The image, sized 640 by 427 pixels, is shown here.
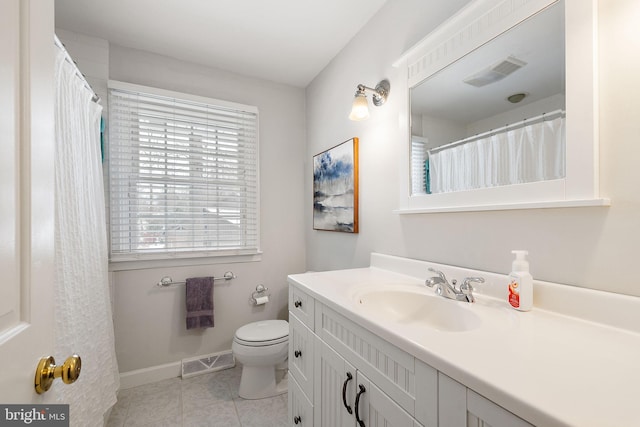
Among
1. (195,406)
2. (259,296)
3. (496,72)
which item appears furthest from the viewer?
(259,296)

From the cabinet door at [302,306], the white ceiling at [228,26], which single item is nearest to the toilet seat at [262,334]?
the cabinet door at [302,306]

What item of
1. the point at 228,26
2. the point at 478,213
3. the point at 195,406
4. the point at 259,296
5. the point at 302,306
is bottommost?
the point at 195,406

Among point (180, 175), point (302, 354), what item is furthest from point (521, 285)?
point (180, 175)

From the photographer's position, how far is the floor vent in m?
2.04

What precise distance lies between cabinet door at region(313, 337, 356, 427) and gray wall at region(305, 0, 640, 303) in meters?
0.63

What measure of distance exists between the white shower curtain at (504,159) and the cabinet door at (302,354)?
89cm

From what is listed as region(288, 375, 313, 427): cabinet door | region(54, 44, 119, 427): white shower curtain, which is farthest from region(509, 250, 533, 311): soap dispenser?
region(54, 44, 119, 427): white shower curtain

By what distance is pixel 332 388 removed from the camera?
1.00 meters

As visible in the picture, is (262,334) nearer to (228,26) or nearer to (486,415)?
(486,415)

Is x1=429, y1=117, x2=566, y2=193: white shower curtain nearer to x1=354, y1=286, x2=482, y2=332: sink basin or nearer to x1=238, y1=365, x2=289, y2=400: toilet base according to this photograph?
x1=354, y1=286, x2=482, y2=332: sink basin

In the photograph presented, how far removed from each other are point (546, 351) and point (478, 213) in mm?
572

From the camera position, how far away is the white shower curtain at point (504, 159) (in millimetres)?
848

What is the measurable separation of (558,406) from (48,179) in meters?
1.05

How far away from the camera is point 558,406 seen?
0.42 meters
